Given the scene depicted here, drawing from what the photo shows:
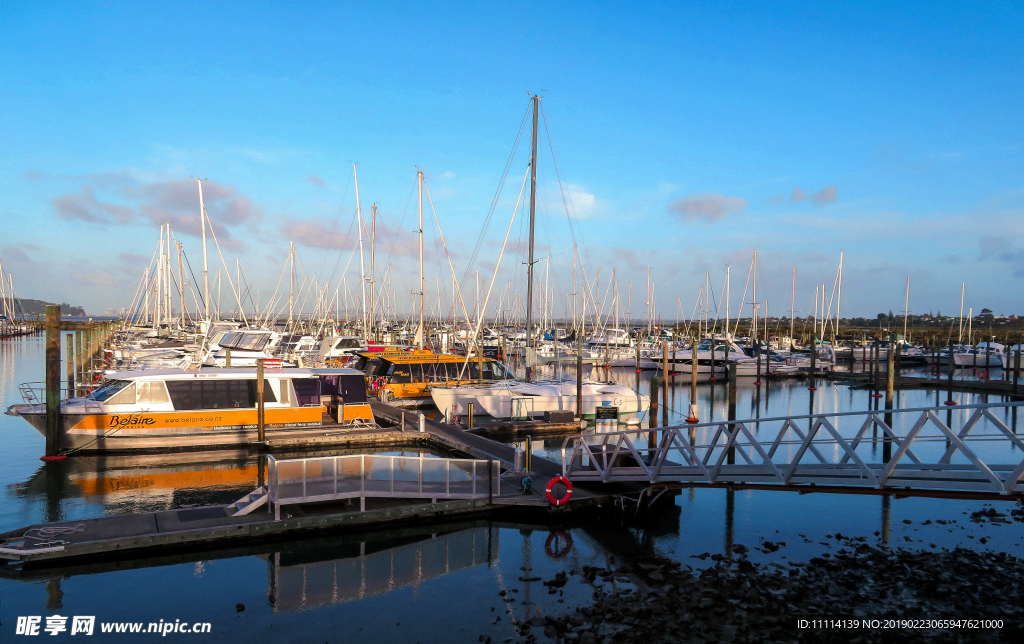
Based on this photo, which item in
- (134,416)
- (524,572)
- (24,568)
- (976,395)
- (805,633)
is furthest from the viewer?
(976,395)

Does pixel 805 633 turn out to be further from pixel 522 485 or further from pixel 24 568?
pixel 24 568

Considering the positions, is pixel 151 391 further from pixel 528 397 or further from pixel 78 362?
pixel 78 362

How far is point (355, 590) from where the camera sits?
1136cm

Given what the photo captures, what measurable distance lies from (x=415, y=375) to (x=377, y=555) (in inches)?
877

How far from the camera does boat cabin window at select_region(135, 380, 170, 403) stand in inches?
844

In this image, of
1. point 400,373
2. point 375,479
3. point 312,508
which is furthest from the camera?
point 400,373

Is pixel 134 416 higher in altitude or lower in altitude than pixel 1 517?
higher

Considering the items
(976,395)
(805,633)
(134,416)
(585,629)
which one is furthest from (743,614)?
(976,395)

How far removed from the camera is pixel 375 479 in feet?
46.2

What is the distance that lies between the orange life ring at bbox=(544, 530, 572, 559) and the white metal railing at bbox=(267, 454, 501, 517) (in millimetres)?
1707

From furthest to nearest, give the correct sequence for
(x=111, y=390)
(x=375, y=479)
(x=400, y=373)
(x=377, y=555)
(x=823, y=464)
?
1. (x=400, y=373)
2. (x=111, y=390)
3. (x=375, y=479)
4. (x=823, y=464)
5. (x=377, y=555)

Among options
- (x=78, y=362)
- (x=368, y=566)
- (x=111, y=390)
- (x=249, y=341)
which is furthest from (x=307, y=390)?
(x=78, y=362)

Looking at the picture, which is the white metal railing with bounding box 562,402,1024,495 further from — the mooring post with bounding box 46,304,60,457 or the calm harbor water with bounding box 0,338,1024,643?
the mooring post with bounding box 46,304,60,457

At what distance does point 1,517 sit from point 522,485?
41.4 ft
